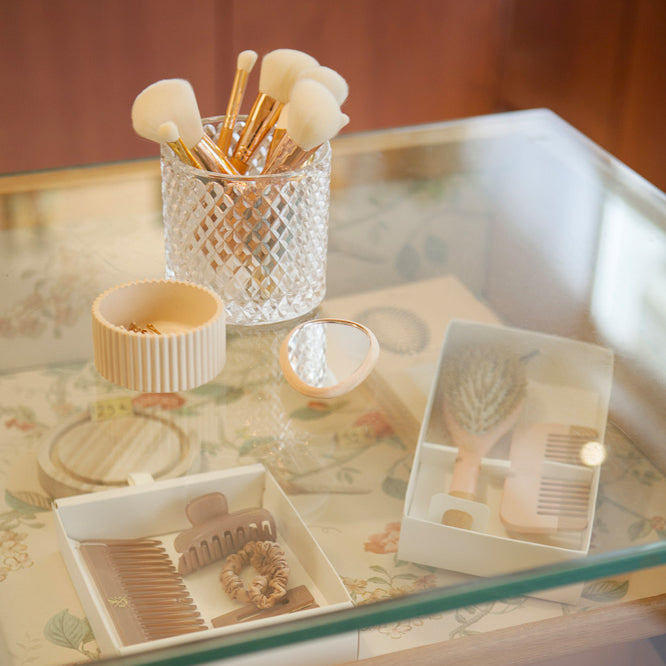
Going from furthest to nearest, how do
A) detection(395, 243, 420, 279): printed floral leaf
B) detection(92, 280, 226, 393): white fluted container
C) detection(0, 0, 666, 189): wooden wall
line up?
detection(0, 0, 666, 189): wooden wall < detection(395, 243, 420, 279): printed floral leaf < detection(92, 280, 226, 393): white fluted container

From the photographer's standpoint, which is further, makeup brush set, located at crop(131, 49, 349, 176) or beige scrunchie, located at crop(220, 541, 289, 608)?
makeup brush set, located at crop(131, 49, 349, 176)

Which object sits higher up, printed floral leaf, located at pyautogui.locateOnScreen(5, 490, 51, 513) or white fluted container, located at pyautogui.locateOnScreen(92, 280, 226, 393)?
white fluted container, located at pyautogui.locateOnScreen(92, 280, 226, 393)

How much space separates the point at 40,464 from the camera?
0.64 m

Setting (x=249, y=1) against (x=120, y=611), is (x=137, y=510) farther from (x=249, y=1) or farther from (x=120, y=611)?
(x=249, y=1)

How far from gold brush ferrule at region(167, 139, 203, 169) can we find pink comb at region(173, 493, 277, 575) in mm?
262

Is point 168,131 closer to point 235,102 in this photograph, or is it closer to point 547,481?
point 235,102

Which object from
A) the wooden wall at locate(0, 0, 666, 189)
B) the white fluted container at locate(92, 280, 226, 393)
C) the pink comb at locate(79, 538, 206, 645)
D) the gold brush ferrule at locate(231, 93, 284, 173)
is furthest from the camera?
the wooden wall at locate(0, 0, 666, 189)

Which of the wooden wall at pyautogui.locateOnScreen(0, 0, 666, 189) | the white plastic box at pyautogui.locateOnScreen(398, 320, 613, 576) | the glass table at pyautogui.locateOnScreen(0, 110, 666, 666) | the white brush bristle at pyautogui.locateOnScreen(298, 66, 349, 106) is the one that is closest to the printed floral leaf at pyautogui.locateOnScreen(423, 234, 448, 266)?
the glass table at pyautogui.locateOnScreen(0, 110, 666, 666)

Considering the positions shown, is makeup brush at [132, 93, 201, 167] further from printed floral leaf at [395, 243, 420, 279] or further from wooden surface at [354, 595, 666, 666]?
wooden surface at [354, 595, 666, 666]

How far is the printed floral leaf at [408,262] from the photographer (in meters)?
0.88

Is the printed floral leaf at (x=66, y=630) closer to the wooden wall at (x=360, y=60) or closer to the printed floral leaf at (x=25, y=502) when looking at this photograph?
the printed floral leaf at (x=25, y=502)

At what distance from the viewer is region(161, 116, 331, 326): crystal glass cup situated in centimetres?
71

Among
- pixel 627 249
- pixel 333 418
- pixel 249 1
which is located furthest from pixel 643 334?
pixel 249 1

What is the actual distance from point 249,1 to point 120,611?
4.27 ft
